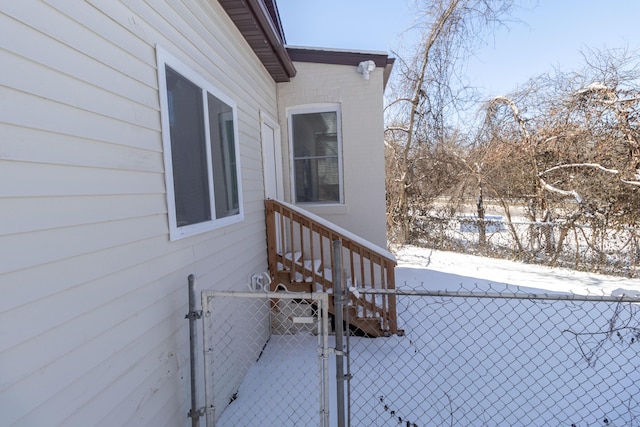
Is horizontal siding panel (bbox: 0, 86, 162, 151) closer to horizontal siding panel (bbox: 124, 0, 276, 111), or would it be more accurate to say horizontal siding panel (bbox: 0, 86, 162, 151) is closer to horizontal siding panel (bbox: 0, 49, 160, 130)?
horizontal siding panel (bbox: 0, 49, 160, 130)

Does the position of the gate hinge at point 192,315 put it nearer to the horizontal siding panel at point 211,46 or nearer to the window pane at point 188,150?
the window pane at point 188,150

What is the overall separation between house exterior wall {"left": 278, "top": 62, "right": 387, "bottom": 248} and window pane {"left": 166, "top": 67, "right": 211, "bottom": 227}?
109 inches

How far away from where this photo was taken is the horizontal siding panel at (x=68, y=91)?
1.09 m

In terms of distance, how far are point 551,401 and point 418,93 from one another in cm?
714

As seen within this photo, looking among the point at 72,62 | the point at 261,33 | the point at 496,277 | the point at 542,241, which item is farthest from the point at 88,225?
the point at 542,241

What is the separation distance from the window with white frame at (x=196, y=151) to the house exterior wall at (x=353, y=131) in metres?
2.26

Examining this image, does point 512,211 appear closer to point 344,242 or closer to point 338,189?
point 338,189

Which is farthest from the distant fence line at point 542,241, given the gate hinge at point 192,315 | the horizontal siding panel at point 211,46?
the gate hinge at point 192,315

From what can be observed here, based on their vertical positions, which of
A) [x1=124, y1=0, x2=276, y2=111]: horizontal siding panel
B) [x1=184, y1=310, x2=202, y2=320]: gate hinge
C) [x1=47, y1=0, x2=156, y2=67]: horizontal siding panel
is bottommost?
[x1=184, y1=310, x2=202, y2=320]: gate hinge

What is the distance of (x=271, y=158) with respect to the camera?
4.80 metres

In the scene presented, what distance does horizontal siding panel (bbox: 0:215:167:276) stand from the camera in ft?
3.48

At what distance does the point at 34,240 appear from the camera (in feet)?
3.73

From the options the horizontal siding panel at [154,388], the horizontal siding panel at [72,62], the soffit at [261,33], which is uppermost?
the soffit at [261,33]

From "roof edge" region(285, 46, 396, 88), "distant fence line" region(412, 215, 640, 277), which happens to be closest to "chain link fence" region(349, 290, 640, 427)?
"distant fence line" region(412, 215, 640, 277)
